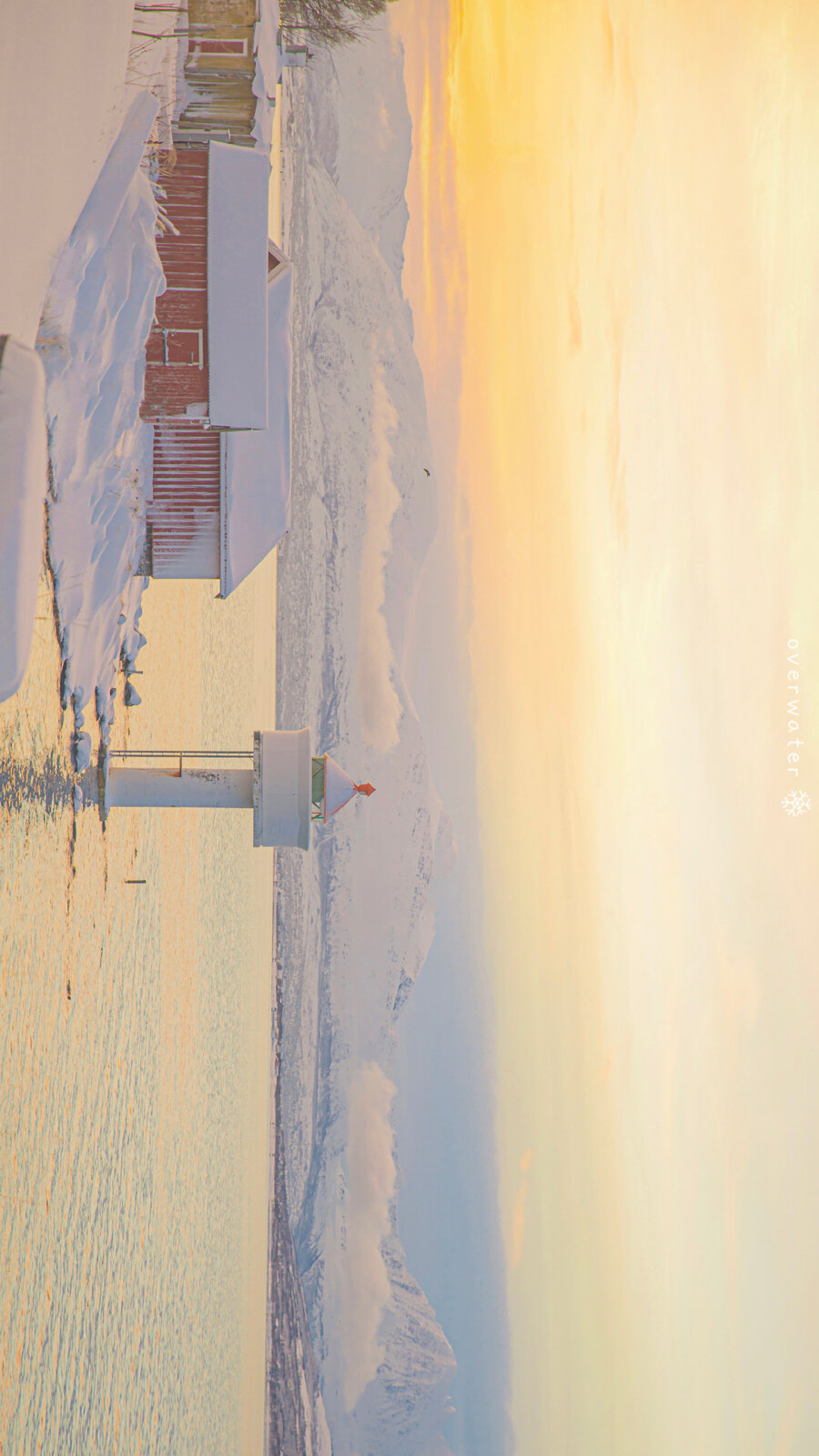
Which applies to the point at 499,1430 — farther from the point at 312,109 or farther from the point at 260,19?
the point at 312,109

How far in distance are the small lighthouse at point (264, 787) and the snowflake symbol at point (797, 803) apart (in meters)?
7.74

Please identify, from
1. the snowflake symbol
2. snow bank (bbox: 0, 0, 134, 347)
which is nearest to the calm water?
snow bank (bbox: 0, 0, 134, 347)

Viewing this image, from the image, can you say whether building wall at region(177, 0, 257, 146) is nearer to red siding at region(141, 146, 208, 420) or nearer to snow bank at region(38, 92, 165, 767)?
red siding at region(141, 146, 208, 420)

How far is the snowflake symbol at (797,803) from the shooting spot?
16.1m

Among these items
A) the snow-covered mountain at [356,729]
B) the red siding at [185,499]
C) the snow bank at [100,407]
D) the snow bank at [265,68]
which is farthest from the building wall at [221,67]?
the snow-covered mountain at [356,729]

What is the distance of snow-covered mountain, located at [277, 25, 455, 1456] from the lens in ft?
107

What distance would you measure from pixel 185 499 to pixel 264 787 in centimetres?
542

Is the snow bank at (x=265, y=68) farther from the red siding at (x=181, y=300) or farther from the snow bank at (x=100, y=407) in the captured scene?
the snow bank at (x=100, y=407)

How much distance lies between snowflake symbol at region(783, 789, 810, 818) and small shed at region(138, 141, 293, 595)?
10.9 m

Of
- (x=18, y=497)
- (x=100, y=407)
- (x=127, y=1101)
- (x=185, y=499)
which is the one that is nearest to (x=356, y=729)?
(x=185, y=499)

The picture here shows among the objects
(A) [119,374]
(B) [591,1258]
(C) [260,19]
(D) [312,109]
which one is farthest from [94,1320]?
(D) [312,109]

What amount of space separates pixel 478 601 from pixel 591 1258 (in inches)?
802

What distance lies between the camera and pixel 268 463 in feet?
54.5

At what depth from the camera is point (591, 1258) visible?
26.7 m
